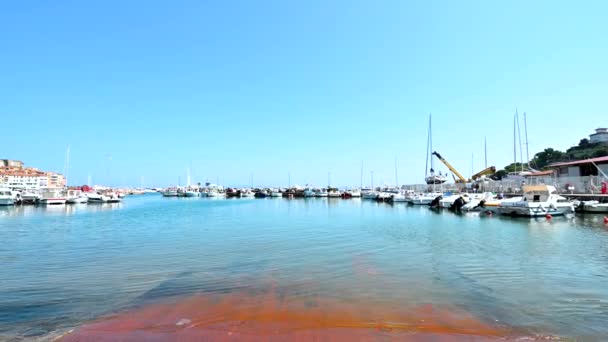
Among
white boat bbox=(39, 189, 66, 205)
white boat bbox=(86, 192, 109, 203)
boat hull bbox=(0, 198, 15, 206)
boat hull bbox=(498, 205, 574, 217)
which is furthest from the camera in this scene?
white boat bbox=(86, 192, 109, 203)

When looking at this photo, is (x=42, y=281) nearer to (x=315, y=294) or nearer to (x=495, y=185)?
(x=315, y=294)

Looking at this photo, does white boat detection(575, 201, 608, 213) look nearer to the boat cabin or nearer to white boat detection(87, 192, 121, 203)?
the boat cabin

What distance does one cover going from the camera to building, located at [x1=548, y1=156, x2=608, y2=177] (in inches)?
1671

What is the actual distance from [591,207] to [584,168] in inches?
567

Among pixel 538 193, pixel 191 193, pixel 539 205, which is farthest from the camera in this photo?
pixel 191 193

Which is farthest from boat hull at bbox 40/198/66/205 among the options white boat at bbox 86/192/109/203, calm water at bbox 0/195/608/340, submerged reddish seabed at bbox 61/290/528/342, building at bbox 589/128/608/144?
A: building at bbox 589/128/608/144

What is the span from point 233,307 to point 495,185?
6619cm

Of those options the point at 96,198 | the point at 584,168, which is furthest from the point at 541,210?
the point at 96,198

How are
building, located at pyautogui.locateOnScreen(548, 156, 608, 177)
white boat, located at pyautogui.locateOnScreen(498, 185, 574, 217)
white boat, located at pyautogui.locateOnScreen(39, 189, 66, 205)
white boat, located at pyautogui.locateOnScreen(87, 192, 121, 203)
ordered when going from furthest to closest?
white boat, located at pyautogui.locateOnScreen(87, 192, 121, 203), white boat, located at pyautogui.locateOnScreen(39, 189, 66, 205), building, located at pyautogui.locateOnScreen(548, 156, 608, 177), white boat, located at pyautogui.locateOnScreen(498, 185, 574, 217)

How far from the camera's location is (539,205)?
33.3 metres

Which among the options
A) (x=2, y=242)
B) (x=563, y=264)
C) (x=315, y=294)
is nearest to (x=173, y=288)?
(x=315, y=294)

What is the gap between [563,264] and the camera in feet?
43.9

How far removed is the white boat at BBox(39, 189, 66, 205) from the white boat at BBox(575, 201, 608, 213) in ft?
274

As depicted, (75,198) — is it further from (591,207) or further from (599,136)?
(599,136)
